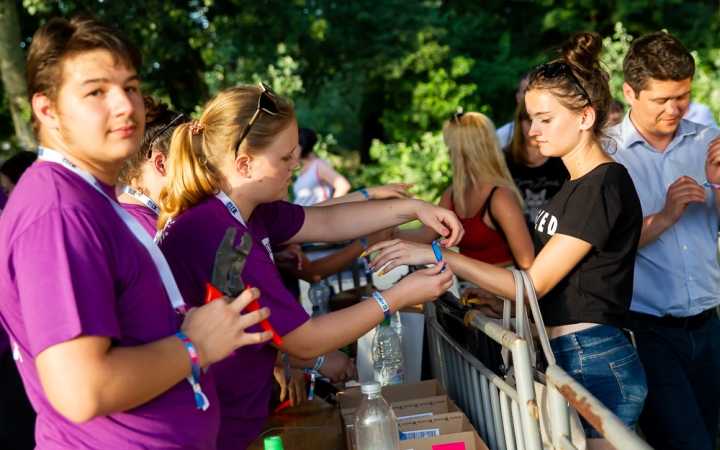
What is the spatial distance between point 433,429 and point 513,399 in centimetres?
40

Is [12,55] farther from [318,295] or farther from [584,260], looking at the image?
[584,260]

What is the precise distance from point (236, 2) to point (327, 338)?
33.0 feet

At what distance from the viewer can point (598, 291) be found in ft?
8.18

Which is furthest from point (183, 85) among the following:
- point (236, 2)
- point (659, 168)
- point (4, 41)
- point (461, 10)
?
point (659, 168)

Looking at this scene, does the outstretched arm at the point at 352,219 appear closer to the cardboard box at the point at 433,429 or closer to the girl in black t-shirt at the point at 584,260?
the girl in black t-shirt at the point at 584,260

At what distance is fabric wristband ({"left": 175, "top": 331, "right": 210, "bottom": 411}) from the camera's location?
5.04 ft

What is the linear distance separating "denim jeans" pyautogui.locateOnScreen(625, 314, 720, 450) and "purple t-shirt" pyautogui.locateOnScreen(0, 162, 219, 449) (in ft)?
6.96

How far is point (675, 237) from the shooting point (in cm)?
327

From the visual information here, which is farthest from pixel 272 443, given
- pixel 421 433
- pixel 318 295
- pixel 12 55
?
pixel 12 55

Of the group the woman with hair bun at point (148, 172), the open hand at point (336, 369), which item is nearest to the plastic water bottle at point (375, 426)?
the open hand at point (336, 369)

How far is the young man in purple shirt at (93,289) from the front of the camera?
134cm

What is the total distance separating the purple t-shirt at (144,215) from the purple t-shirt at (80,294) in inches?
39.0

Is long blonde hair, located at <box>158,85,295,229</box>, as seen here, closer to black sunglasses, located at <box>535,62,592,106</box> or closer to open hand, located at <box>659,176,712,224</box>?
black sunglasses, located at <box>535,62,592,106</box>

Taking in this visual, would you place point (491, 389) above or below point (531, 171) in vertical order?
below
